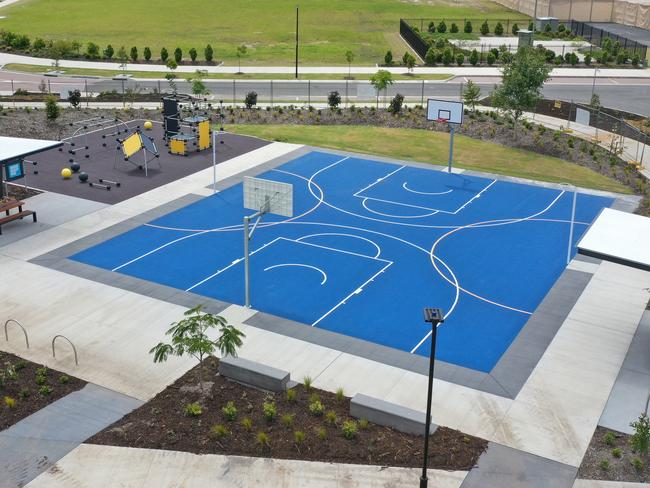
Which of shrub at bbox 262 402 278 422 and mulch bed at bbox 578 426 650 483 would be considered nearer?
mulch bed at bbox 578 426 650 483

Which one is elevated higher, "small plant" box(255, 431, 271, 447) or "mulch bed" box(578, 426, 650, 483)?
"small plant" box(255, 431, 271, 447)

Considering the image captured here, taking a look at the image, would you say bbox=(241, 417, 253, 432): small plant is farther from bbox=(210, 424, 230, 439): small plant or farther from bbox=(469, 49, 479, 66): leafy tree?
bbox=(469, 49, 479, 66): leafy tree

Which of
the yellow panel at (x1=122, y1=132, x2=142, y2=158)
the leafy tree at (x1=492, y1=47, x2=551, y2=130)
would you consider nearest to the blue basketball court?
the yellow panel at (x1=122, y1=132, x2=142, y2=158)

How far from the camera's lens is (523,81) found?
4516cm

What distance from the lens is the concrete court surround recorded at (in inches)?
816

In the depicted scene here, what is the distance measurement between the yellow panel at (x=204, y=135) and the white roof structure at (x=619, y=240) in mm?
24043

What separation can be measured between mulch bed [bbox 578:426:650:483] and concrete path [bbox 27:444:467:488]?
3.13 m

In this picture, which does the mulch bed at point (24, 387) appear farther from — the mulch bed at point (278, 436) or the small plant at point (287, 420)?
the small plant at point (287, 420)

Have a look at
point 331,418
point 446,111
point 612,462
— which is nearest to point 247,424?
point 331,418

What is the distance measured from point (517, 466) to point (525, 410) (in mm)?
2458

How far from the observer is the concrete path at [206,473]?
1823 centimetres

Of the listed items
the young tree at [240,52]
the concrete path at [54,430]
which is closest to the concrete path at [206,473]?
Answer: the concrete path at [54,430]

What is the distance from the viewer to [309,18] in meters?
96.4

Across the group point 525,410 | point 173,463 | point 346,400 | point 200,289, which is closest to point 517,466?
point 525,410
